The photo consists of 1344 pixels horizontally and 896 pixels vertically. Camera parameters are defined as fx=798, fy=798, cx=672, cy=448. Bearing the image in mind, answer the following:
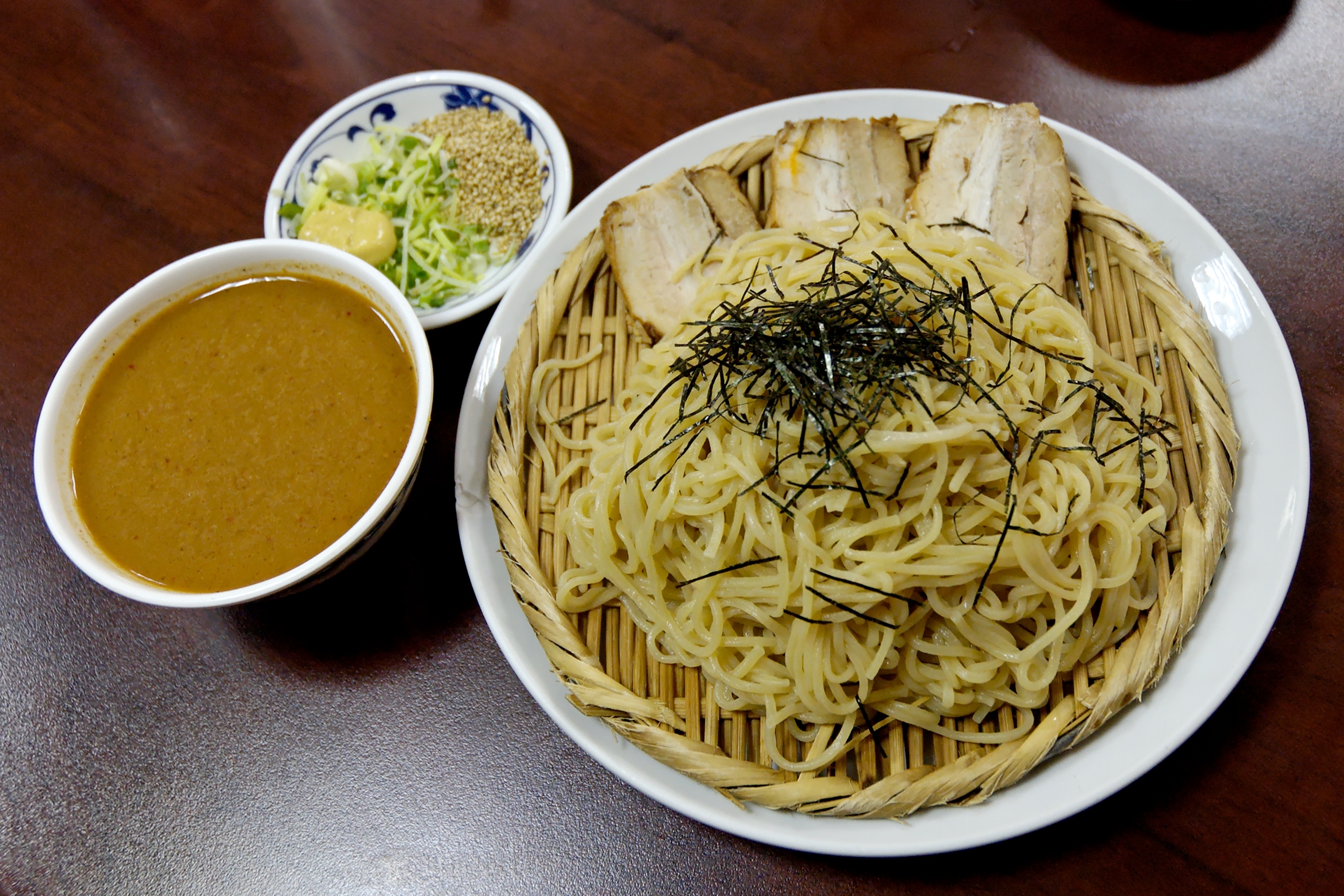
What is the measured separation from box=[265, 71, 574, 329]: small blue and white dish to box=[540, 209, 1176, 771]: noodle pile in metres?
1.07

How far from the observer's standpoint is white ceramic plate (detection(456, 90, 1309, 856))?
182cm

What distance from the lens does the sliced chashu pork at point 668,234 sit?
2.41 m

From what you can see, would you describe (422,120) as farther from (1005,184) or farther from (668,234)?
(1005,184)

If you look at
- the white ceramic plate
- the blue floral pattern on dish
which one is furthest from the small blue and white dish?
the white ceramic plate

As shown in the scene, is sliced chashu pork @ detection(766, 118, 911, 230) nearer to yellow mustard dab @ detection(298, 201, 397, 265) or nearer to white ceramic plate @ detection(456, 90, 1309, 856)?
white ceramic plate @ detection(456, 90, 1309, 856)

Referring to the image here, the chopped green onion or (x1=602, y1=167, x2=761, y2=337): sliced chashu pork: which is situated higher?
(x1=602, y1=167, x2=761, y2=337): sliced chashu pork

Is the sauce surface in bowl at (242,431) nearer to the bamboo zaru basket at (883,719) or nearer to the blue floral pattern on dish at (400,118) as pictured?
the bamboo zaru basket at (883,719)

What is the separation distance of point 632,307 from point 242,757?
1768 millimetres

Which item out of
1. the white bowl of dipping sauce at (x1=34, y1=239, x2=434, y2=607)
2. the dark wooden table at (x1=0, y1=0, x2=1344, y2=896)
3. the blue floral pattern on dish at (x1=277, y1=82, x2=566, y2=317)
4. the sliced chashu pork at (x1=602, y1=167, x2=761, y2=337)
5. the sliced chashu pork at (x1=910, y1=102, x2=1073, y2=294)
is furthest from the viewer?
the blue floral pattern on dish at (x1=277, y1=82, x2=566, y2=317)

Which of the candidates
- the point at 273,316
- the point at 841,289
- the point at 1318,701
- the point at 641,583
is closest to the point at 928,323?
the point at 841,289

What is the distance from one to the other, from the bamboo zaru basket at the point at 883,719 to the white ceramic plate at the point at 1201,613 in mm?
74

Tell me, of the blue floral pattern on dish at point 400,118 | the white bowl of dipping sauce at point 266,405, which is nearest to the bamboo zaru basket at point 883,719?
the white bowl of dipping sauce at point 266,405

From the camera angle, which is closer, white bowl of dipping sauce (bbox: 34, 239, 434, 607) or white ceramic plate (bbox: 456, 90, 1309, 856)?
white ceramic plate (bbox: 456, 90, 1309, 856)

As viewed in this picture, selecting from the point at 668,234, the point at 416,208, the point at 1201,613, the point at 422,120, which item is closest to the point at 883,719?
the point at 1201,613
